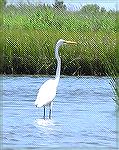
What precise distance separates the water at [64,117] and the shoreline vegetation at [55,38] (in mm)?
402

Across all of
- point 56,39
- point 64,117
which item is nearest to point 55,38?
point 56,39

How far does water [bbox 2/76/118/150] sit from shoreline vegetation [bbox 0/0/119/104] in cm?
40

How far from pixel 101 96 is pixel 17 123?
127 inches

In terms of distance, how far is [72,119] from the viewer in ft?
32.2

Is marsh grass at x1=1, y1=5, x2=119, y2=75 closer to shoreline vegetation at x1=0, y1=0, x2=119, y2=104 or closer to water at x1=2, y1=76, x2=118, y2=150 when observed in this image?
shoreline vegetation at x1=0, y1=0, x2=119, y2=104

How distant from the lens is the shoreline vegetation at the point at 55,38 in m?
15.0

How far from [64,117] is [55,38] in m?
5.88

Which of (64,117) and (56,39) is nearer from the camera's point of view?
(64,117)

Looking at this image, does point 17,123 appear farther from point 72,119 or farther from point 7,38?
point 7,38

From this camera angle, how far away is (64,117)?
10141 millimetres

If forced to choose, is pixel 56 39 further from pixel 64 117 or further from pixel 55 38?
pixel 64 117

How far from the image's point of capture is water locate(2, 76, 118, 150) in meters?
8.05

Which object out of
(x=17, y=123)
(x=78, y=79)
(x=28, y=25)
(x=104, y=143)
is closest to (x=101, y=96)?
(x=78, y=79)

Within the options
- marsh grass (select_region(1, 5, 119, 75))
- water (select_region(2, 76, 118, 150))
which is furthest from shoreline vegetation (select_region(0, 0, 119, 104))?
water (select_region(2, 76, 118, 150))
